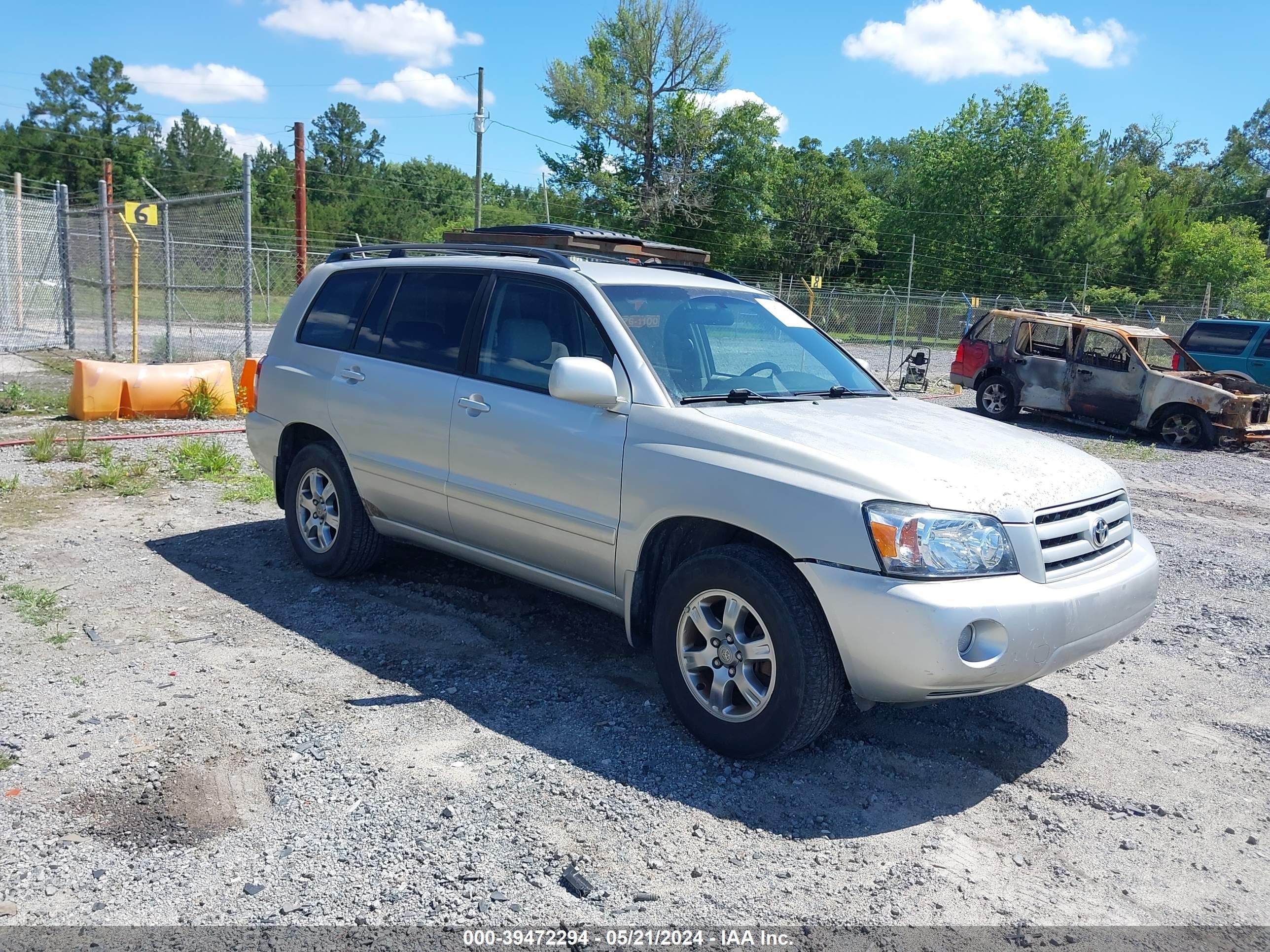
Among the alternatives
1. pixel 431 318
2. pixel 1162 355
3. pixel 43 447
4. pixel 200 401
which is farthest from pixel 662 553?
pixel 1162 355

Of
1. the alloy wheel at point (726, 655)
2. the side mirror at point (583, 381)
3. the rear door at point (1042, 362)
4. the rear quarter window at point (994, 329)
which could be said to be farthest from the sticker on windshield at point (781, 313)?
the rear quarter window at point (994, 329)

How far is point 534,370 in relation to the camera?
4.80 meters

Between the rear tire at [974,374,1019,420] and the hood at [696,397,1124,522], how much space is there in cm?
1250

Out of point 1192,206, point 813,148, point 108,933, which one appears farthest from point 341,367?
point 1192,206

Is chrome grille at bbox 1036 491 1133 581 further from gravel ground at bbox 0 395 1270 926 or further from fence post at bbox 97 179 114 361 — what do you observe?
fence post at bbox 97 179 114 361

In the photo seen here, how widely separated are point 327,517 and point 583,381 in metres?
2.43

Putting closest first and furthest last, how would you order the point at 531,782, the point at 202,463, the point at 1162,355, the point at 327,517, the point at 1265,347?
1. the point at 531,782
2. the point at 327,517
3. the point at 202,463
4. the point at 1162,355
5. the point at 1265,347

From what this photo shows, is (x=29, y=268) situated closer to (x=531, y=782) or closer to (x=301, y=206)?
(x=301, y=206)

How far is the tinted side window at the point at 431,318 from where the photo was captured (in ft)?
17.1

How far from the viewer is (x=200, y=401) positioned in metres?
11.6

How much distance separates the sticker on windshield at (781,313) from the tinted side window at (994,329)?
1251cm

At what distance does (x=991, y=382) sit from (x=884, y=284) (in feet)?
133

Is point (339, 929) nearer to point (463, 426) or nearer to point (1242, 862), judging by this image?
point (463, 426)

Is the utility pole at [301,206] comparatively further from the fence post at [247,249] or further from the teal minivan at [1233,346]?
the teal minivan at [1233,346]
